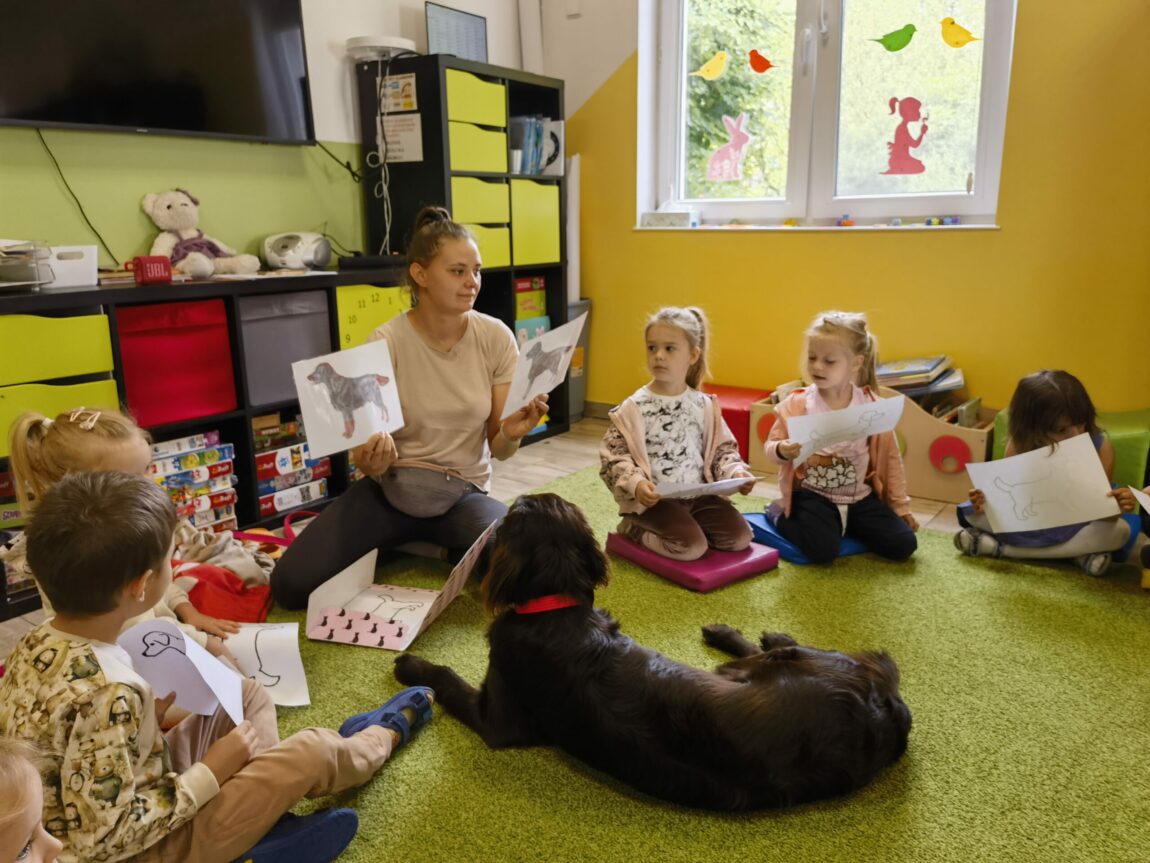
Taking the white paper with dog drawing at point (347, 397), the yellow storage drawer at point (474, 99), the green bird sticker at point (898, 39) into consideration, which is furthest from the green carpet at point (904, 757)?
the green bird sticker at point (898, 39)

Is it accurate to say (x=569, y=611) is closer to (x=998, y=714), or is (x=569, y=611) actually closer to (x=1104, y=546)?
(x=998, y=714)

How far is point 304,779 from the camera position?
4.21 ft

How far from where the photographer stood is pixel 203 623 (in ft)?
5.95

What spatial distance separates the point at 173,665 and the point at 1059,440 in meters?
2.21

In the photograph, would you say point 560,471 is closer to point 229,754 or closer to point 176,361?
point 176,361

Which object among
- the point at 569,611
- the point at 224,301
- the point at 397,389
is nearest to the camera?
the point at 569,611

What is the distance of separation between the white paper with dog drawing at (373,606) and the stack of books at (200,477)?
697 millimetres

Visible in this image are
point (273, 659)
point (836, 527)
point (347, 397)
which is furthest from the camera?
point (836, 527)

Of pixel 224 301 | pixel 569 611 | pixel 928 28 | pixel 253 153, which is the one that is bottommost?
pixel 569 611

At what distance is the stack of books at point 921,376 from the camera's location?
123 inches

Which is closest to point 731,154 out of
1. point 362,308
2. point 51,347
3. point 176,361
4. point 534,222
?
point 534,222

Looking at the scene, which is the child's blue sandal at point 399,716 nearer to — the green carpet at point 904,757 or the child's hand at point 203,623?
the green carpet at point 904,757

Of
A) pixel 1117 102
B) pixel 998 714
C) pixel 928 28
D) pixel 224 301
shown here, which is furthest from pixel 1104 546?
pixel 224 301

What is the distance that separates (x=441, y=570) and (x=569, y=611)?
1.06 m
